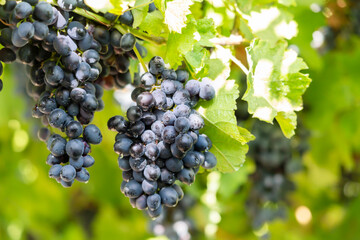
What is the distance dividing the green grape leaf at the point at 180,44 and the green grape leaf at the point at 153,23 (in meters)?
0.04

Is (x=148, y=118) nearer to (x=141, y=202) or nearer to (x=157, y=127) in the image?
(x=157, y=127)

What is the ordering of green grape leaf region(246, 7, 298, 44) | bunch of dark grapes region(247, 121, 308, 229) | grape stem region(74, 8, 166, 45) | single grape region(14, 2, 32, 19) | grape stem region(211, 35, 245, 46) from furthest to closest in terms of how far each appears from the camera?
bunch of dark grapes region(247, 121, 308, 229)
green grape leaf region(246, 7, 298, 44)
grape stem region(211, 35, 245, 46)
grape stem region(74, 8, 166, 45)
single grape region(14, 2, 32, 19)

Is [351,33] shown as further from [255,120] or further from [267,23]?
[267,23]

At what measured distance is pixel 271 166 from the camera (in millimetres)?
2021

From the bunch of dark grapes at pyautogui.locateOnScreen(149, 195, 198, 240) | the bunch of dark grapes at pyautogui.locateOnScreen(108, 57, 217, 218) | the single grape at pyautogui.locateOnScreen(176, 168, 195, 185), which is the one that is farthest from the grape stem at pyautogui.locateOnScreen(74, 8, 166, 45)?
the bunch of dark grapes at pyautogui.locateOnScreen(149, 195, 198, 240)

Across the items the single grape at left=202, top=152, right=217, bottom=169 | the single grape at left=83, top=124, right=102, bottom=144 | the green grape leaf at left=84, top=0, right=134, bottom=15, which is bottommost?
the single grape at left=202, top=152, right=217, bottom=169

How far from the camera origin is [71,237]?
2.58 meters

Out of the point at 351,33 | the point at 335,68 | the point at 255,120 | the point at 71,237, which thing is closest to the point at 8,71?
the point at 71,237

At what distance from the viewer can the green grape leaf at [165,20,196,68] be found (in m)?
0.87

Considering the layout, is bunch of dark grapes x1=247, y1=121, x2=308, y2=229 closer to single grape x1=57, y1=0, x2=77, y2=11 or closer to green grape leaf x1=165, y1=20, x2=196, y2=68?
green grape leaf x1=165, y1=20, x2=196, y2=68

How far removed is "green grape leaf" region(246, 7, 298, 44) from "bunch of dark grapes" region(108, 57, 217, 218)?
1.19 ft

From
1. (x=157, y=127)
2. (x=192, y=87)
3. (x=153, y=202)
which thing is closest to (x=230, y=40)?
(x=192, y=87)

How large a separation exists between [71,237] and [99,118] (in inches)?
39.0

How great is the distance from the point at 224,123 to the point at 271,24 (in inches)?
16.4
